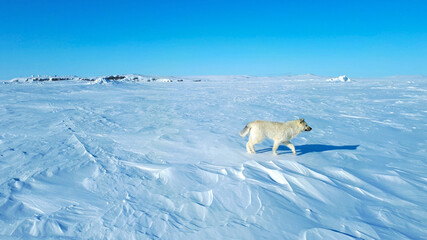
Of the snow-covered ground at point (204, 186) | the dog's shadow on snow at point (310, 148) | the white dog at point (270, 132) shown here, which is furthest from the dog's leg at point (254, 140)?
the dog's shadow on snow at point (310, 148)

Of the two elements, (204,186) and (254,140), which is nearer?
(204,186)

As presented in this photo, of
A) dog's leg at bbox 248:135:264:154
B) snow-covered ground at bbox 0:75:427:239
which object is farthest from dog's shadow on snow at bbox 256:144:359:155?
dog's leg at bbox 248:135:264:154

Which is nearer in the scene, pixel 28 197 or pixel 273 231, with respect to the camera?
pixel 273 231

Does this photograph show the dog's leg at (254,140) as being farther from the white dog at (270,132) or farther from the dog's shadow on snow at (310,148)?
the dog's shadow on snow at (310,148)

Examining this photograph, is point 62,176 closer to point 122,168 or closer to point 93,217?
point 122,168

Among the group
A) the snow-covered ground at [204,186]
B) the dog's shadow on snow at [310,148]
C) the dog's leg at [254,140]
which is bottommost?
the dog's shadow on snow at [310,148]

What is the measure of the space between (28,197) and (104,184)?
92 centimetres

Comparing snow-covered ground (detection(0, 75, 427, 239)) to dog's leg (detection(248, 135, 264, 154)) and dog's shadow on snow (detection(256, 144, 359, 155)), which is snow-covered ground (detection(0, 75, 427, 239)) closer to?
dog's shadow on snow (detection(256, 144, 359, 155))

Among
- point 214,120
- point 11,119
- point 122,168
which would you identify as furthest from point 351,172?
point 11,119

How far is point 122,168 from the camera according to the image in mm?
4473

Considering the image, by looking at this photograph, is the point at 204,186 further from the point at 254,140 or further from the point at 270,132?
the point at 270,132

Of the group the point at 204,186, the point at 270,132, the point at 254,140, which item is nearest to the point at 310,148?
the point at 270,132

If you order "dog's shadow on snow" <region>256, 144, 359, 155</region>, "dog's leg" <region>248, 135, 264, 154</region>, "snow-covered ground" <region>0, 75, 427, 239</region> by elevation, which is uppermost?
"dog's leg" <region>248, 135, 264, 154</region>

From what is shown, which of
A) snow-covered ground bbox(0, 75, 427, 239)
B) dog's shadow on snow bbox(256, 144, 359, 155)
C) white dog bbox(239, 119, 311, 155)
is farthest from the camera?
dog's shadow on snow bbox(256, 144, 359, 155)
